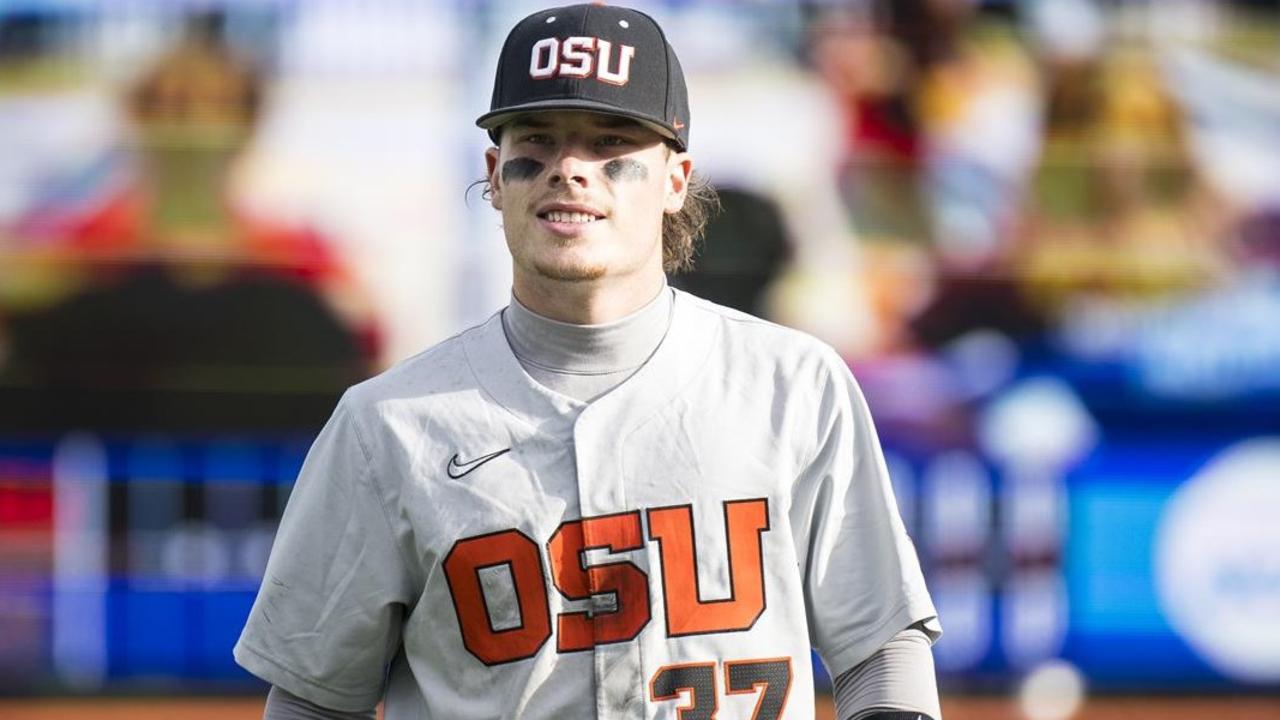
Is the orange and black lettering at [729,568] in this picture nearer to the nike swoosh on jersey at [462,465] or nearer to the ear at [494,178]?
the nike swoosh on jersey at [462,465]

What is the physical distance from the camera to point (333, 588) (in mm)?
2443

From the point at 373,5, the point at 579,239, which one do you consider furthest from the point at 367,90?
the point at 579,239

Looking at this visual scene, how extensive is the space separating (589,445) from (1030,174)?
18.8ft

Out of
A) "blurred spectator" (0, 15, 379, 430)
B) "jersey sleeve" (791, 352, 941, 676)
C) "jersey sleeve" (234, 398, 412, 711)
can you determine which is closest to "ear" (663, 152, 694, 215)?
"jersey sleeve" (791, 352, 941, 676)

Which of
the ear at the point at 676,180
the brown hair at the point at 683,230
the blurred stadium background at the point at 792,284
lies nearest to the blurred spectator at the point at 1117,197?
the blurred stadium background at the point at 792,284

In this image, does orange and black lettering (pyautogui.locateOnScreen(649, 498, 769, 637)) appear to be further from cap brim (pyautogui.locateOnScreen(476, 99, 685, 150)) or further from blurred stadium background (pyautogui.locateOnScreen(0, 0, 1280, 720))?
blurred stadium background (pyautogui.locateOnScreen(0, 0, 1280, 720))

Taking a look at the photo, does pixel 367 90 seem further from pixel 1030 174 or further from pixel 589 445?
pixel 589 445

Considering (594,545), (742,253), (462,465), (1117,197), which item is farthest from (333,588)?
(1117,197)

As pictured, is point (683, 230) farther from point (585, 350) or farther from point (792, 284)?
point (792, 284)

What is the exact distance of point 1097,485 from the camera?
306 inches

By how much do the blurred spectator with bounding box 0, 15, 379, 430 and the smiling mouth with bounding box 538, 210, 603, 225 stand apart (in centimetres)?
522

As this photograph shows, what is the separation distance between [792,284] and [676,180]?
5.09 meters

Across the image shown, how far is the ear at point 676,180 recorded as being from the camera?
257 centimetres

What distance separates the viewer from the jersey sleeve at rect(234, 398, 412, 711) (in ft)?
7.95
